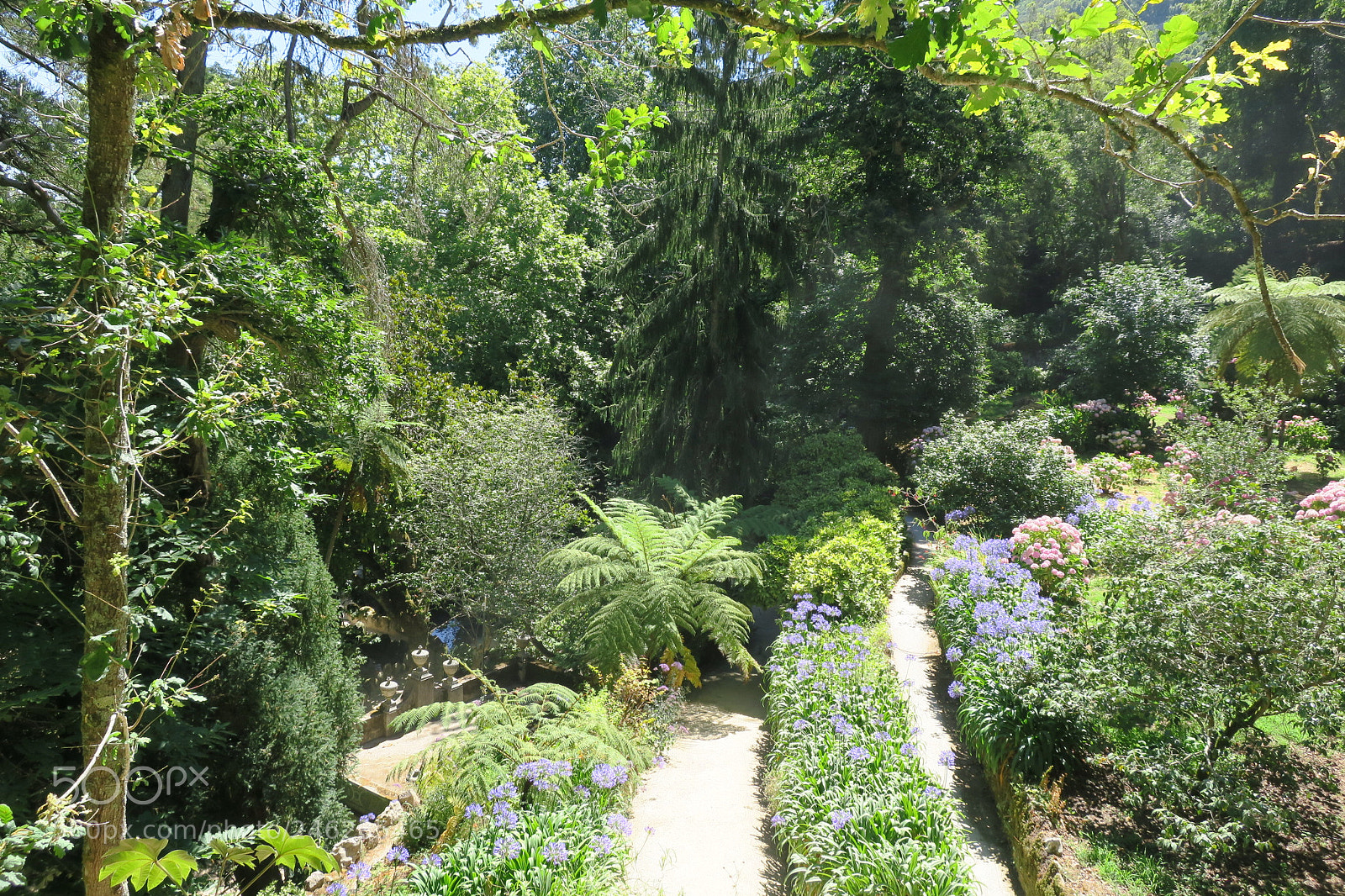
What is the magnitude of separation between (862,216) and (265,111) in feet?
31.9

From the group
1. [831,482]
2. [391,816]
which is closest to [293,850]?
[391,816]

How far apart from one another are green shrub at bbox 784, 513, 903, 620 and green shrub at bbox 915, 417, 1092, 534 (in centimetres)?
177

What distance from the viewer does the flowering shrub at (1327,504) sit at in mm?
5719

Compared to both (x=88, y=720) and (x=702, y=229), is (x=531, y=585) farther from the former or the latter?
(x=88, y=720)

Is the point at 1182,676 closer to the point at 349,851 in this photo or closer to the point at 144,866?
the point at 144,866

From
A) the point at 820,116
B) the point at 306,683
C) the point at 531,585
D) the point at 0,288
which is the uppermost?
the point at 820,116

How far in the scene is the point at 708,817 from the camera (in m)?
4.62

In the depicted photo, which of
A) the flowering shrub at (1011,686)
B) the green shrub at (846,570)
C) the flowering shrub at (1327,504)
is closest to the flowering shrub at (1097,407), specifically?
the flowering shrub at (1327,504)

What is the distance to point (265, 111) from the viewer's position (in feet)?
19.0

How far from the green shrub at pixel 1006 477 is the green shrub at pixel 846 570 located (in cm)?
177

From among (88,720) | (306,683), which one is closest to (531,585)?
(306,683)

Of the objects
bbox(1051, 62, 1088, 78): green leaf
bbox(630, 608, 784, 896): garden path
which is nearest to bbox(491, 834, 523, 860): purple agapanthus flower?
bbox(630, 608, 784, 896): garden path

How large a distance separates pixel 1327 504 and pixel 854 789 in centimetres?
660

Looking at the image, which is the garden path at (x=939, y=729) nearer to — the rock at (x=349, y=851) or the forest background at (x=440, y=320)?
the forest background at (x=440, y=320)
